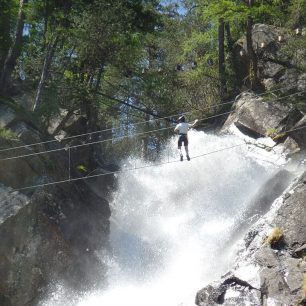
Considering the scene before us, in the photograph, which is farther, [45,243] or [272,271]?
[45,243]

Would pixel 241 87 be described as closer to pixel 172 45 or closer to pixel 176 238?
pixel 172 45

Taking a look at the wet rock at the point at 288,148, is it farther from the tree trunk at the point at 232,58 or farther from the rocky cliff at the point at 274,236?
the tree trunk at the point at 232,58

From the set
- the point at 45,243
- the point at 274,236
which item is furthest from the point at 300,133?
the point at 45,243

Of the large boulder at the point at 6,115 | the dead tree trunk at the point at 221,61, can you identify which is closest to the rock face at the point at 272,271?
the large boulder at the point at 6,115

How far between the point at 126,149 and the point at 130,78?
23.1 ft

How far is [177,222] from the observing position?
18.2 meters

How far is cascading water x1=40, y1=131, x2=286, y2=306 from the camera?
14469 millimetres

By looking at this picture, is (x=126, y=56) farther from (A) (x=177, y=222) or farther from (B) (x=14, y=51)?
(A) (x=177, y=222)

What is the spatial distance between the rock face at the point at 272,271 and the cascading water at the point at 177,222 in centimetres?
150

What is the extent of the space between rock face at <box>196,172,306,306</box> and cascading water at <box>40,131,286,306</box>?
150 centimetres

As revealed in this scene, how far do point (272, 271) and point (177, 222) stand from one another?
7.15 m

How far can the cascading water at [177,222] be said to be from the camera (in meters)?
14.5

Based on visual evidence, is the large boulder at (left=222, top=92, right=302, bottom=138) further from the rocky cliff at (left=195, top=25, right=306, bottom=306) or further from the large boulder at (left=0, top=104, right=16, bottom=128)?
the large boulder at (left=0, top=104, right=16, bottom=128)

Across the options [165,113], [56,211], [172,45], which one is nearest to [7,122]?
[56,211]
